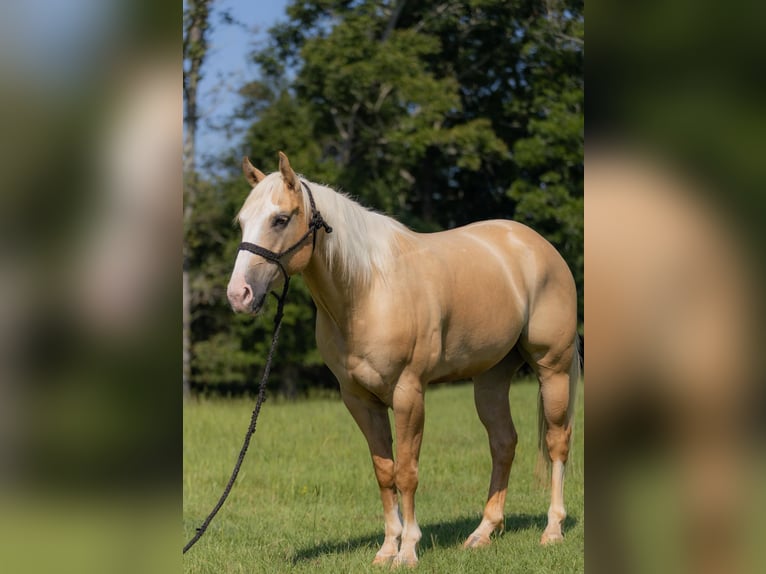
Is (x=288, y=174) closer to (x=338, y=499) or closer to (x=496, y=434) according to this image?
(x=496, y=434)

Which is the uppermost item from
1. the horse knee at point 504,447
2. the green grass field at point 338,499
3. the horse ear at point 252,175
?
the horse ear at point 252,175

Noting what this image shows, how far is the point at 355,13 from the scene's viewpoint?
1527 centimetres

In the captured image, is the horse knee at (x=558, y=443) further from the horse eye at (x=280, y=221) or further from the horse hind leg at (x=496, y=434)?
the horse eye at (x=280, y=221)

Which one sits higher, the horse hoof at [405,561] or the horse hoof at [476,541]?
the horse hoof at [405,561]

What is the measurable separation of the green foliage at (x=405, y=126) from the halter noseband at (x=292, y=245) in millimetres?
10012

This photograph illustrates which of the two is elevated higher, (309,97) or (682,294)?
(309,97)

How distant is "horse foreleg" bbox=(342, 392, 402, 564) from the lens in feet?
15.1

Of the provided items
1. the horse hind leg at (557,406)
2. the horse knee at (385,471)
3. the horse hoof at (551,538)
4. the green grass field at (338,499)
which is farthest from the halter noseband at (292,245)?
the horse hoof at (551,538)

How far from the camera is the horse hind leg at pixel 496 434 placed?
16.6 feet

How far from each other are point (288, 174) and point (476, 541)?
7.96 ft

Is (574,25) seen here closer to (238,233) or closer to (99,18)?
(238,233)

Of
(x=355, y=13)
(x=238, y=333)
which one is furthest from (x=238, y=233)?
(x=355, y=13)

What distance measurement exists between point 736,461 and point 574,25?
15758 millimetres

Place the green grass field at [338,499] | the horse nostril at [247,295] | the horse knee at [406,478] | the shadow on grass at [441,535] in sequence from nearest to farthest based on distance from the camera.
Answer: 1. the horse nostril at [247,295]
2. the horse knee at [406,478]
3. the green grass field at [338,499]
4. the shadow on grass at [441,535]
